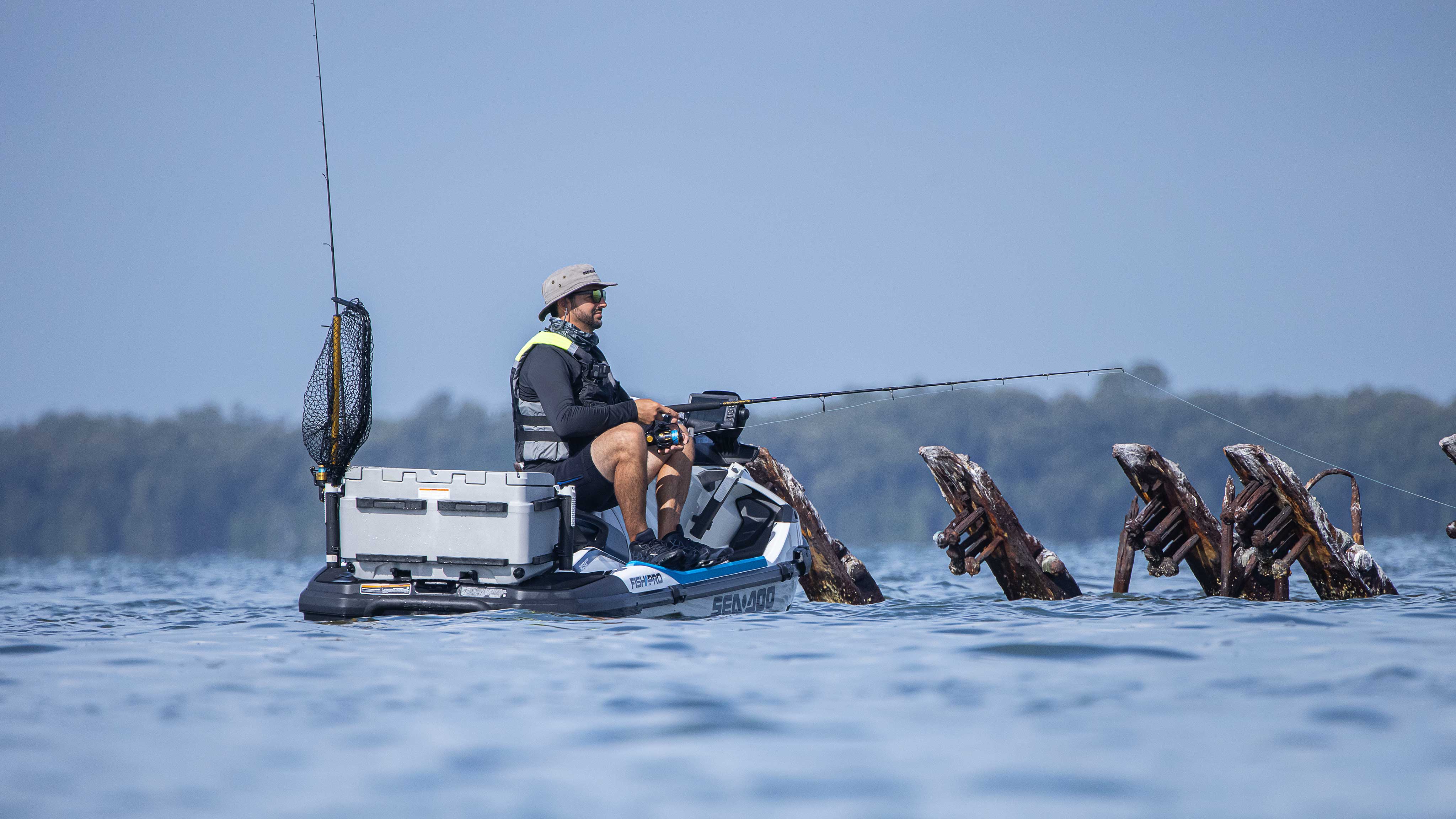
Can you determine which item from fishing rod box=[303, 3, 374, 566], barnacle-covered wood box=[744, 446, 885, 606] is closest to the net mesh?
fishing rod box=[303, 3, 374, 566]

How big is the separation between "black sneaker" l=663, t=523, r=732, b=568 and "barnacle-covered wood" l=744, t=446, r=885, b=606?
2676 millimetres

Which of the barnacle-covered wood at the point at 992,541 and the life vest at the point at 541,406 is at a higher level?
the life vest at the point at 541,406

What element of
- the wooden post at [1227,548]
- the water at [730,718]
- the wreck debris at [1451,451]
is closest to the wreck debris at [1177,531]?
the wooden post at [1227,548]

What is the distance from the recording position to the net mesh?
6.62 metres

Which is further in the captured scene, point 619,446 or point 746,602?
point 746,602

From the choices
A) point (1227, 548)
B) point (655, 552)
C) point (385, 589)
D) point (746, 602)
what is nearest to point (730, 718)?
point (385, 589)

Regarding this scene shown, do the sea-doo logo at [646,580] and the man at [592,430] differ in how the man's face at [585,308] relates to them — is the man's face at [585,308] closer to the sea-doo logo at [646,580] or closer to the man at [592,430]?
the man at [592,430]

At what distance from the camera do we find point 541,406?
23.5 ft

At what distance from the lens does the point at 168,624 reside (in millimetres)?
6848

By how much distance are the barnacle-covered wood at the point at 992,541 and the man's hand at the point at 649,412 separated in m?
3.08

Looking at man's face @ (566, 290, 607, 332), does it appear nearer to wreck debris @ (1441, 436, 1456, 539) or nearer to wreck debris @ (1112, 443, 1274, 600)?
wreck debris @ (1112, 443, 1274, 600)

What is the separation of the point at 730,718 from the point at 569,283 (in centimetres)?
387

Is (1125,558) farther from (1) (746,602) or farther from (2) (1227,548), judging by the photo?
(1) (746,602)

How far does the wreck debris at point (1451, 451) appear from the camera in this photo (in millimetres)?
8680
